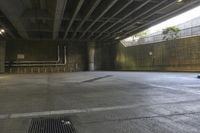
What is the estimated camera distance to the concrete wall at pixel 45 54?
2267cm

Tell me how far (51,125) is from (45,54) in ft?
69.7

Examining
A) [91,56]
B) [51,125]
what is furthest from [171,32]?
[51,125]

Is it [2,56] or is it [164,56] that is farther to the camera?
[2,56]

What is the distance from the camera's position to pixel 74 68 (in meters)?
24.1

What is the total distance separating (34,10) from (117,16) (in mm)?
5286

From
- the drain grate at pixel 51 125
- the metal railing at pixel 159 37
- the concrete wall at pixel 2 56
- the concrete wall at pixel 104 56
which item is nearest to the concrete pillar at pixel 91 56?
the concrete wall at pixel 104 56

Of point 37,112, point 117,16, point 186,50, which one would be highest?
point 117,16

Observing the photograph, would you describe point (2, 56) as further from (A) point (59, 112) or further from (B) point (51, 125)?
(B) point (51, 125)

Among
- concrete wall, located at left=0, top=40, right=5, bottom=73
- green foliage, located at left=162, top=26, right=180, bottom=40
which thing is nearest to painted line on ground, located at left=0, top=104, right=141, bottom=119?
green foliage, located at left=162, top=26, right=180, bottom=40

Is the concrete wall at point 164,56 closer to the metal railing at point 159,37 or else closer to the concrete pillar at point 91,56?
the metal railing at point 159,37

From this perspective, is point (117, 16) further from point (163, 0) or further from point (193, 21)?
point (193, 21)

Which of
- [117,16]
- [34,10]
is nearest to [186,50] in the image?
[117,16]

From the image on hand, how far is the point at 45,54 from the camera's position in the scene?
76.6 ft

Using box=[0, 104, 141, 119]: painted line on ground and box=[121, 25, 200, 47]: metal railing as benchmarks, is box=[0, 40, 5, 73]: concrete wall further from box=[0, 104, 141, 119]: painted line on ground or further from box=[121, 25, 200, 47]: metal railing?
box=[0, 104, 141, 119]: painted line on ground
